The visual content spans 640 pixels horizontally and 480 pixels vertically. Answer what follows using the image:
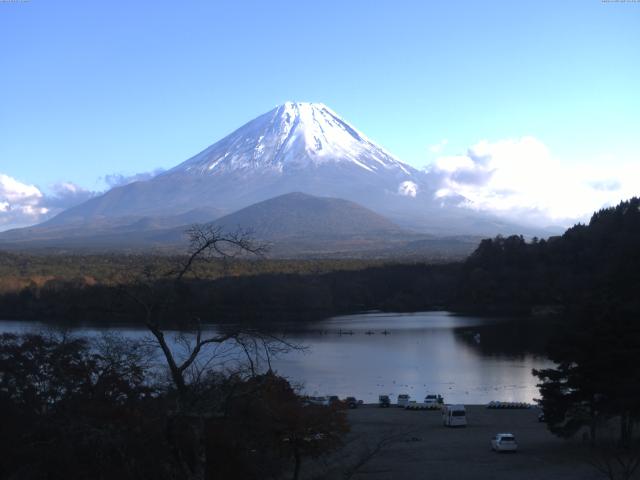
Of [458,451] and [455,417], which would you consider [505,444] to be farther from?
[455,417]

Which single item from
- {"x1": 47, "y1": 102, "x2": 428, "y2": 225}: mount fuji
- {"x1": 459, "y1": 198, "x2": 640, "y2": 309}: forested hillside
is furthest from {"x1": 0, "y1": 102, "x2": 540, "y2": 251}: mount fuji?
{"x1": 459, "y1": 198, "x2": 640, "y2": 309}: forested hillside

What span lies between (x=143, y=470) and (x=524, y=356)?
19228mm

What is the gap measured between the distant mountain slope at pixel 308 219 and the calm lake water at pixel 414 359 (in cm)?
6381

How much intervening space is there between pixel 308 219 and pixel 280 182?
82.1 ft

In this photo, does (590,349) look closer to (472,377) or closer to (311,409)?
(311,409)

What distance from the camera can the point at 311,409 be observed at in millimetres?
7918

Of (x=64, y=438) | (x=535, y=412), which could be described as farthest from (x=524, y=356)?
(x=64, y=438)

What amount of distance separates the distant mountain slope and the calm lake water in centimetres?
6381

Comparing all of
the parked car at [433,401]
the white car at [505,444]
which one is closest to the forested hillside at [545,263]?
the parked car at [433,401]

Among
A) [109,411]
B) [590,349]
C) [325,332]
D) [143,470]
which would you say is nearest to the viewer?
[143,470]

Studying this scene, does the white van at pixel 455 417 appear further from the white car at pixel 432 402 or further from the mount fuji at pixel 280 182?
the mount fuji at pixel 280 182

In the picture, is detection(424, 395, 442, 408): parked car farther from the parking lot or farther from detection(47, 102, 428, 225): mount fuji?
detection(47, 102, 428, 225): mount fuji

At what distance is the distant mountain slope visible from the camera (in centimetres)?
9719

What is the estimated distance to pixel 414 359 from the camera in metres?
23.1
